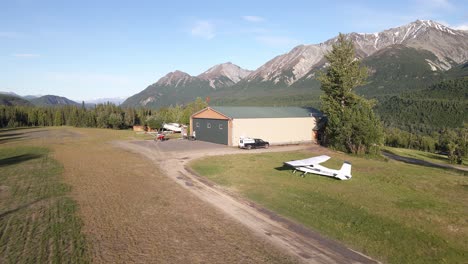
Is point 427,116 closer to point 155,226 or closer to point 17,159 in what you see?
point 17,159

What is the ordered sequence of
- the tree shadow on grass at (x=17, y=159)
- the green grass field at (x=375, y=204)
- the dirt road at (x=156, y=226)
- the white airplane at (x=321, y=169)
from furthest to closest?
1. the tree shadow on grass at (x=17, y=159)
2. the white airplane at (x=321, y=169)
3. the green grass field at (x=375, y=204)
4. the dirt road at (x=156, y=226)

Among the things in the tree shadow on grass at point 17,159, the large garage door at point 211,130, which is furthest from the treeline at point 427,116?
the tree shadow on grass at point 17,159

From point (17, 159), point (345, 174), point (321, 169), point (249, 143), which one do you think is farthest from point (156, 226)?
point (249, 143)

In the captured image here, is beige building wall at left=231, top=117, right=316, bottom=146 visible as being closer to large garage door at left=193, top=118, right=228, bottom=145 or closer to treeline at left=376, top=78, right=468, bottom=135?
large garage door at left=193, top=118, right=228, bottom=145

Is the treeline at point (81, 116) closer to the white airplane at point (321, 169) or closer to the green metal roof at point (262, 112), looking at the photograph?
the green metal roof at point (262, 112)

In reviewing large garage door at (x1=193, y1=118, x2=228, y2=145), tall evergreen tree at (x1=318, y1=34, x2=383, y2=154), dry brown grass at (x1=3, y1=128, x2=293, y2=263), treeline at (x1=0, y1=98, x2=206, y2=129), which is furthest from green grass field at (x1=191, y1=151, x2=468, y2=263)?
treeline at (x1=0, y1=98, x2=206, y2=129)

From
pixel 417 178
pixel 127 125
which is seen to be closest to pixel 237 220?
pixel 417 178
